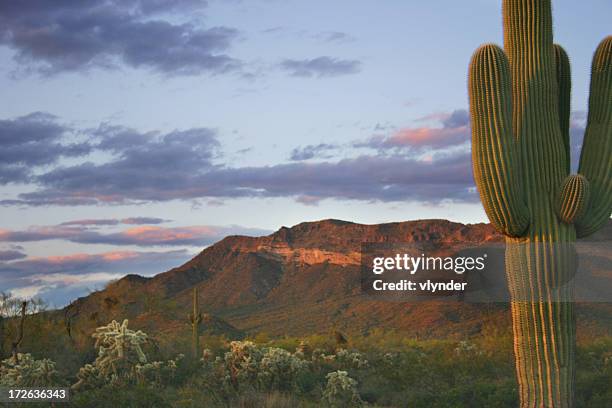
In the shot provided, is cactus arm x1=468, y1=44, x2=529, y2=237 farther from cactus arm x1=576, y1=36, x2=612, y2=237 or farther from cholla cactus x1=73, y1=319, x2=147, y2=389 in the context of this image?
cholla cactus x1=73, y1=319, x2=147, y2=389

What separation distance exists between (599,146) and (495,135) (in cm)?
226

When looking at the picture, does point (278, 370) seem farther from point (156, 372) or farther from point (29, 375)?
point (29, 375)

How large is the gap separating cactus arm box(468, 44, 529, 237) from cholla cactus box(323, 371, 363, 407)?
16.0 ft

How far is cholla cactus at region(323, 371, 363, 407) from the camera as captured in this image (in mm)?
15375

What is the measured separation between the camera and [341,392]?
15.8 m

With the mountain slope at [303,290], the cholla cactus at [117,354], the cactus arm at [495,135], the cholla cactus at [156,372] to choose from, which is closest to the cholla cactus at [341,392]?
the cholla cactus at [156,372]

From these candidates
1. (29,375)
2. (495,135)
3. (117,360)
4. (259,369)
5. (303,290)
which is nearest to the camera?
(495,135)

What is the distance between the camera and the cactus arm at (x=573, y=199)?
12.6 metres

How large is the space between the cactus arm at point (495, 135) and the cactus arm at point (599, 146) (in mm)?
1483

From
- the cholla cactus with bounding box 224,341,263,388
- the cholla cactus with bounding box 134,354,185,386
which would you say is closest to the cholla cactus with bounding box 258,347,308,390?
the cholla cactus with bounding box 224,341,263,388

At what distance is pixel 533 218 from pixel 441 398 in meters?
4.59

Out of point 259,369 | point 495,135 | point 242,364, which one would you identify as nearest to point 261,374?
point 259,369

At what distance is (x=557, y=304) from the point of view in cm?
1271

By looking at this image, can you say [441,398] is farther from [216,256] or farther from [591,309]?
[216,256]
